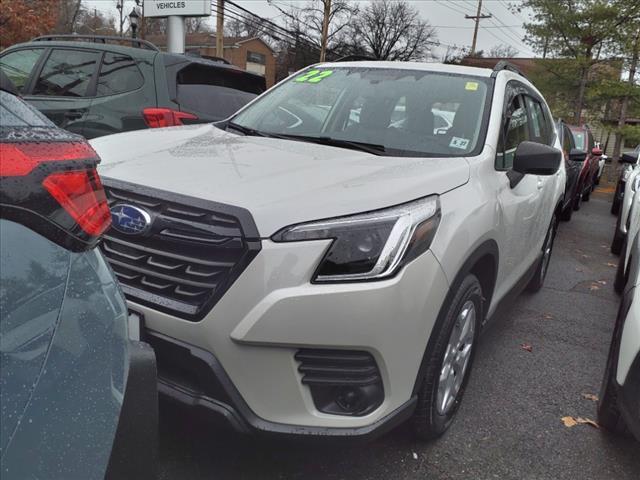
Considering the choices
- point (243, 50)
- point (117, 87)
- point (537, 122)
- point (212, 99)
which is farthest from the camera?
point (243, 50)

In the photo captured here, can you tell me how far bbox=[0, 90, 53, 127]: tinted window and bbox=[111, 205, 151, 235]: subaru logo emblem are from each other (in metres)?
0.84

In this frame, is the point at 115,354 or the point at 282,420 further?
the point at 282,420

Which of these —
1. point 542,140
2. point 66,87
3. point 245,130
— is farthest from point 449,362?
point 66,87

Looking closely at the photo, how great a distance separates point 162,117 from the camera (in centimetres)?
476

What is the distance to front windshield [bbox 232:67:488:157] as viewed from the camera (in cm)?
296

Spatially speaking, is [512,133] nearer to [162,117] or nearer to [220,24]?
[162,117]

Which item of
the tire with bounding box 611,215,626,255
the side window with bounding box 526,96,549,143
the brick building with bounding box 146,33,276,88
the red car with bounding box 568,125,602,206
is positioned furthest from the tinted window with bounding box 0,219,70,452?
the brick building with bounding box 146,33,276,88

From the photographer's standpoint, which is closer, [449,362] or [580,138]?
[449,362]

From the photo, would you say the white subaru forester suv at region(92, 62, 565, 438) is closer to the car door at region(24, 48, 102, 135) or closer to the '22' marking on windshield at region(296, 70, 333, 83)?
the '22' marking on windshield at region(296, 70, 333, 83)

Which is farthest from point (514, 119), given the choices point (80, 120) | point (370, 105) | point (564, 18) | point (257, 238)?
point (564, 18)

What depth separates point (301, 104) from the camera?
136 inches

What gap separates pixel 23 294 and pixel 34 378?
6.0 inches

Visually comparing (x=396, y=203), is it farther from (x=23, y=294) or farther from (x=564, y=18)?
(x=564, y=18)

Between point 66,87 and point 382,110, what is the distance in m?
3.46
